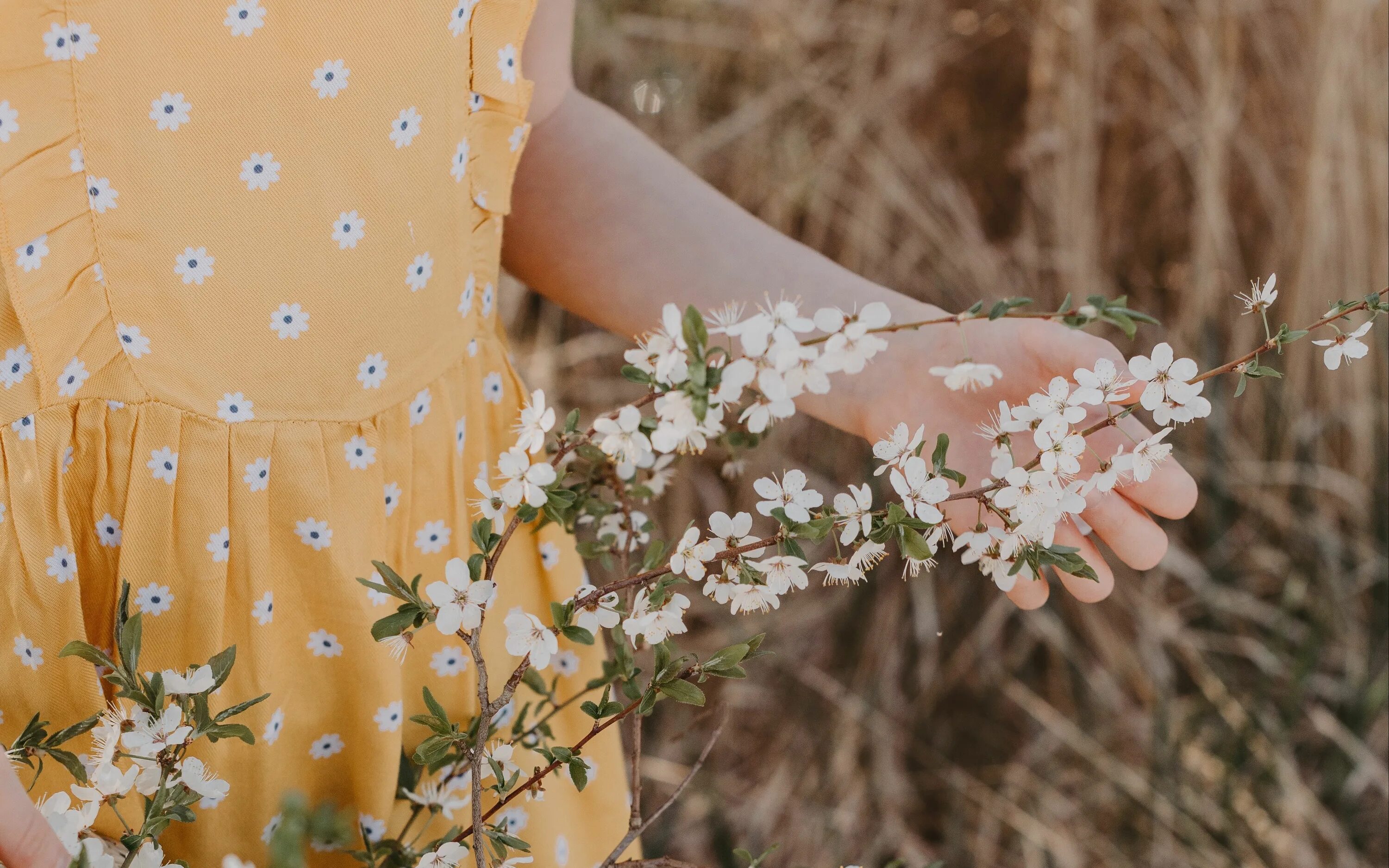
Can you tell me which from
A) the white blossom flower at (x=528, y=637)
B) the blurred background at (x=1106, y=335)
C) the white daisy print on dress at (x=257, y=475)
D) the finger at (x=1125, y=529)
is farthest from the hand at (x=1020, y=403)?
the blurred background at (x=1106, y=335)

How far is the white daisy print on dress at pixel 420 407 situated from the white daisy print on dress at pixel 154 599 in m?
0.14

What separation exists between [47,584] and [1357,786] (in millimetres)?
1445

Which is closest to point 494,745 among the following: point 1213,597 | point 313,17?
point 313,17

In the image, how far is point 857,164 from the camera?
1.38 meters

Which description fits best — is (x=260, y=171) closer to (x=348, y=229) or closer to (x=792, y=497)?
(x=348, y=229)

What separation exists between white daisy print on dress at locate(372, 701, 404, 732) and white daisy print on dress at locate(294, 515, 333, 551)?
0.09 metres

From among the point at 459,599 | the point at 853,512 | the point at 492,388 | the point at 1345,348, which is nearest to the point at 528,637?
the point at 459,599

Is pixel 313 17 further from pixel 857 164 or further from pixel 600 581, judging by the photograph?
pixel 857 164

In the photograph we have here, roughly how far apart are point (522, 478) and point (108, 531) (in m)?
0.22

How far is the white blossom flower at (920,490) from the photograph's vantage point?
1.29 ft

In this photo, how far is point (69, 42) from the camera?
403 millimetres

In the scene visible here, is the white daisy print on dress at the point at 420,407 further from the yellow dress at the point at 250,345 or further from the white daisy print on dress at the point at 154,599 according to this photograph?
the white daisy print on dress at the point at 154,599

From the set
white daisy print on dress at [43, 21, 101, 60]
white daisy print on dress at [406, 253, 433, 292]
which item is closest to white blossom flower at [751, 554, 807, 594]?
white daisy print on dress at [406, 253, 433, 292]

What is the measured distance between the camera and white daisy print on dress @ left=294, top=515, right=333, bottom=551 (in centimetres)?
50
